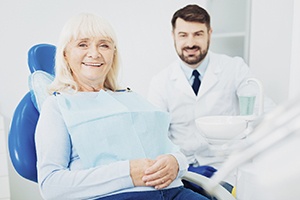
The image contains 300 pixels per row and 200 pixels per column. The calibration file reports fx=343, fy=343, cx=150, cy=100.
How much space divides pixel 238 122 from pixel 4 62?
1367 mm

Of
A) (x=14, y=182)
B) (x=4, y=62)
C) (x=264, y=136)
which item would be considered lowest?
(x=14, y=182)

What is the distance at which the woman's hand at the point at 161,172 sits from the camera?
943 millimetres

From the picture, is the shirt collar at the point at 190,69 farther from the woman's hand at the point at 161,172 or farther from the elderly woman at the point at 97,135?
the woman's hand at the point at 161,172

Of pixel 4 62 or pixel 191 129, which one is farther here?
pixel 4 62

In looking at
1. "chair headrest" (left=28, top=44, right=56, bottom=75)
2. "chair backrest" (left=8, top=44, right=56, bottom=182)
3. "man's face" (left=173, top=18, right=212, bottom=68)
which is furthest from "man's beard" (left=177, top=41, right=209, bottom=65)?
"chair backrest" (left=8, top=44, right=56, bottom=182)

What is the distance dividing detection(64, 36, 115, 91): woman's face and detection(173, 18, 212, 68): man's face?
675mm

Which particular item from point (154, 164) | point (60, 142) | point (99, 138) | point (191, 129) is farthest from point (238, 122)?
point (191, 129)

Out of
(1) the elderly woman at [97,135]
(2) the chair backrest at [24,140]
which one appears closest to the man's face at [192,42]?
(1) the elderly woman at [97,135]

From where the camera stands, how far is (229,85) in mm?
1721

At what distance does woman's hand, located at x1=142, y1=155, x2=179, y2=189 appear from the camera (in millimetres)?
943

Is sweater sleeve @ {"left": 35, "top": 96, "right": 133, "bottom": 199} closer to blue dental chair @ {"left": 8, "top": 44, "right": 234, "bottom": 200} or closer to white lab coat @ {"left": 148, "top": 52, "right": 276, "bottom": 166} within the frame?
blue dental chair @ {"left": 8, "top": 44, "right": 234, "bottom": 200}

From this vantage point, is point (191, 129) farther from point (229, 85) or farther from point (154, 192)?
point (154, 192)

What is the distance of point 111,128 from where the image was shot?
1.01 metres

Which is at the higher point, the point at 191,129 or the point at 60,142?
the point at 60,142
